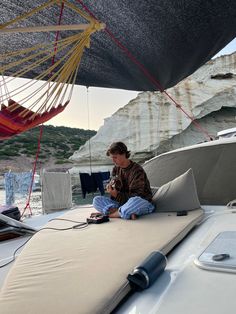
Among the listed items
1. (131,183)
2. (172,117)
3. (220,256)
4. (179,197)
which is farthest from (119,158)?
(172,117)

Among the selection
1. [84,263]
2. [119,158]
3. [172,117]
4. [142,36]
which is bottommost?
[84,263]

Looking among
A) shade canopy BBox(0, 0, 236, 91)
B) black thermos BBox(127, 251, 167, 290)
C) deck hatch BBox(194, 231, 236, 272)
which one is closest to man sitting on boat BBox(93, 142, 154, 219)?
deck hatch BBox(194, 231, 236, 272)

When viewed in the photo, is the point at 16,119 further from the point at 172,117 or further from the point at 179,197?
the point at 172,117

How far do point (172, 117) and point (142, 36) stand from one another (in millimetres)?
6872

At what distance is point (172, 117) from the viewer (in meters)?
10.5

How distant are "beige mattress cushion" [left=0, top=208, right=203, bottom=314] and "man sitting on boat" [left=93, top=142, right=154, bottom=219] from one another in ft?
0.39

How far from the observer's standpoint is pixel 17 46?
148 inches

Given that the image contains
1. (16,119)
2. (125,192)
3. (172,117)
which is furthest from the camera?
(172,117)

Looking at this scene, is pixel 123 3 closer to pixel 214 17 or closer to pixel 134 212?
pixel 214 17

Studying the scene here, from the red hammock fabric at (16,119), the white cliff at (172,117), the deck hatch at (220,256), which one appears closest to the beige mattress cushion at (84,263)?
the deck hatch at (220,256)

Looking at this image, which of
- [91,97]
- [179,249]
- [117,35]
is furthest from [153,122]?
[179,249]

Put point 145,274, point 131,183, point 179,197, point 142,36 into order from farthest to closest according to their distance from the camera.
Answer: point 142,36 → point 131,183 → point 179,197 → point 145,274

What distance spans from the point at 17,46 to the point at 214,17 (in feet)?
7.42

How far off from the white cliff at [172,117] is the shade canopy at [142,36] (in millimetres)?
5697
